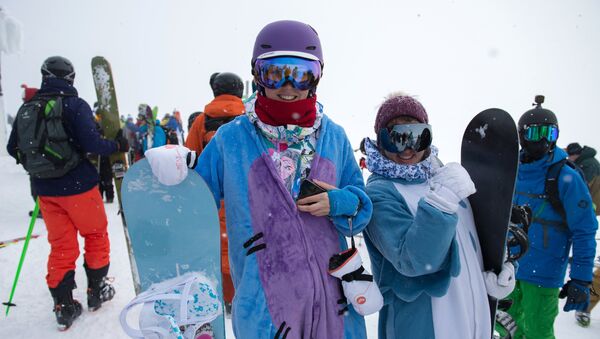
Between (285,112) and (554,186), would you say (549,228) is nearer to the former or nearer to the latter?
(554,186)

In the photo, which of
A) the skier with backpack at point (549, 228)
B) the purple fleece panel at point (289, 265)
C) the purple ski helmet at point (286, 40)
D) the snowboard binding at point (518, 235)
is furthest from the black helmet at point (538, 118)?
the purple fleece panel at point (289, 265)

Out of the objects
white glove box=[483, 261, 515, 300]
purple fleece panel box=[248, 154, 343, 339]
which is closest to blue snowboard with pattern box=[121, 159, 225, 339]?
purple fleece panel box=[248, 154, 343, 339]

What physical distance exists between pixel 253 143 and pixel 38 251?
218 inches

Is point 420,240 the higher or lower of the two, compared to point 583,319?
higher

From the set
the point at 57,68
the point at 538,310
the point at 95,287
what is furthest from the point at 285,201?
the point at 95,287

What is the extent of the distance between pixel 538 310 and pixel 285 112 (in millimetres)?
2755

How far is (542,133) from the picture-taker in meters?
2.77

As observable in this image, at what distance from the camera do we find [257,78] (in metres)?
1.54

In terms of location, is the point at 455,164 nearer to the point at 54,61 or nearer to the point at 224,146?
the point at 224,146

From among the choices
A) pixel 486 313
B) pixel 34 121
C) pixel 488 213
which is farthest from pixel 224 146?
Answer: pixel 34 121

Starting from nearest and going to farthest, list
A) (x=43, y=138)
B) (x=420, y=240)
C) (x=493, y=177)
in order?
(x=420, y=240) → (x=493, y=177) → (x=43, y=138)

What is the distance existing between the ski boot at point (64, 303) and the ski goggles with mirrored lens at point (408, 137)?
11.0ft

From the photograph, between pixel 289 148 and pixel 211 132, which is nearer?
pixel 289 148

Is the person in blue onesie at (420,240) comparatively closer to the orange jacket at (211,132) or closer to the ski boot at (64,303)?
the orange jacket at (211,132)
